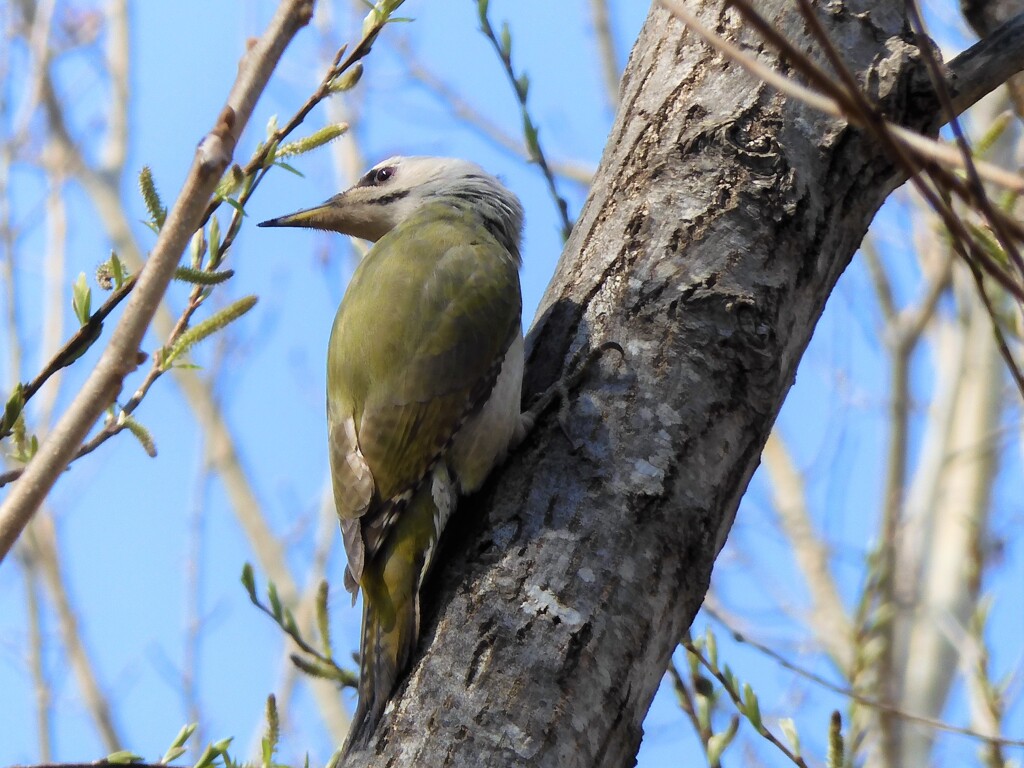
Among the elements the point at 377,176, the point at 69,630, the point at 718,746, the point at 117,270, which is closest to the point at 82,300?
the point at 117,270

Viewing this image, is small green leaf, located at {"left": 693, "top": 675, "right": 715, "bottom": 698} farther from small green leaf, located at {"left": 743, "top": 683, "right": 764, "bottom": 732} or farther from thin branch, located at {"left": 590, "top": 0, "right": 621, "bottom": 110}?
thin branch, located at {"left": 590, "top": 0, "right": 621, "bottom": 110}

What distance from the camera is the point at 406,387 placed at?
3.26m

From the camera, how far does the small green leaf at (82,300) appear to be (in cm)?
190

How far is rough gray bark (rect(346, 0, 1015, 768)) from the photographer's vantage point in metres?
2.23

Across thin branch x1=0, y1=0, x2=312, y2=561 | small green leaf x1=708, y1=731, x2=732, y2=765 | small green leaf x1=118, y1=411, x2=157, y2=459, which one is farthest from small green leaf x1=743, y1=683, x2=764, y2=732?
thin branch x1=0, y1=0, x2=312, y2=561

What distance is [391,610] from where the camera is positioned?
8.73 ft

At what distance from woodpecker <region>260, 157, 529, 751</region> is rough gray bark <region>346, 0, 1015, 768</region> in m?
0.13

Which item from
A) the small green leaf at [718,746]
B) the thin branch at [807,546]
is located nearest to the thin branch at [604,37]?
the thin branch at [807,546]

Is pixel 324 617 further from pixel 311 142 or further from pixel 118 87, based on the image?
pixel 118 87

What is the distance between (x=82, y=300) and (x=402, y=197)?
9.04ft

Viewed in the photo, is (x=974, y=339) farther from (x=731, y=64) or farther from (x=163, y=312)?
(x=731, y=64)

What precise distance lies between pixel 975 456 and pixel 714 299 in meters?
7.24

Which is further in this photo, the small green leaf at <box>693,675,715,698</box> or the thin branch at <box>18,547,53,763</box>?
the thin branch at <box>18,547,53,763</box>

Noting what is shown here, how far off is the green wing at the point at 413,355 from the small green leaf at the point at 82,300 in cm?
120
